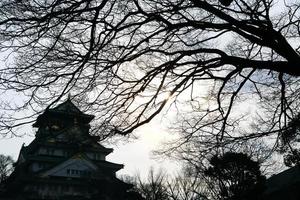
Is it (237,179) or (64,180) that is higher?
(64,180)

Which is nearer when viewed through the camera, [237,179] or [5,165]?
[237,179]

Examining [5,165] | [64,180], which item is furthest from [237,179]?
[5,165]

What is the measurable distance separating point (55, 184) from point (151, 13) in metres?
28.9

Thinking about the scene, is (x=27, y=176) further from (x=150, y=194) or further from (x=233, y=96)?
(x=233, y=96)

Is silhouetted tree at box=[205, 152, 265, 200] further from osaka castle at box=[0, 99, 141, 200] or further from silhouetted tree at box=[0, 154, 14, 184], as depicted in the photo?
silhouetted tree at box=[0, 154, 14, 184]

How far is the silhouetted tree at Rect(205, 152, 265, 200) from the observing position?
24156mm

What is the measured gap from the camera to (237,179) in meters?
25.6

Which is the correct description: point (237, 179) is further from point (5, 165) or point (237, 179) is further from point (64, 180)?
point (5, 165)

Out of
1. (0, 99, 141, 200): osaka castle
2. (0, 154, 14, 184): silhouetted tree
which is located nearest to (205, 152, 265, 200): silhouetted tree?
(0, 99, 141, 200): osaka castle

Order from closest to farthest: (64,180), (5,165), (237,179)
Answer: (237,179) → (64,180) → (5,165)

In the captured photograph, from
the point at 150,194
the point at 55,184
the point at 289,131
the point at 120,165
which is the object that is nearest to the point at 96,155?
the point at 120,165

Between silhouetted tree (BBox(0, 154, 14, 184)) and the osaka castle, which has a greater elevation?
silhouetted tree (BBox(0, 154, 14, 184))

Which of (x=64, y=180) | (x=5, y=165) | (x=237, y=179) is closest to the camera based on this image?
(x=237, y=179)

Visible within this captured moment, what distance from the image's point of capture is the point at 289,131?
1009 cm
